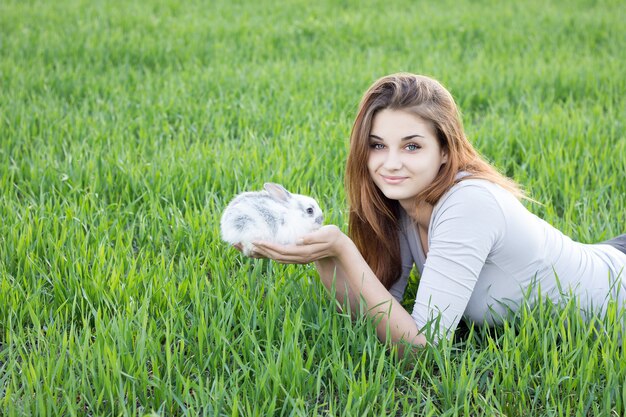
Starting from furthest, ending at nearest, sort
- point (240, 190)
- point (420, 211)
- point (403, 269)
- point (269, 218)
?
point (240, 190) → point (403, 269) → point (420, 211) → point (269, 218)

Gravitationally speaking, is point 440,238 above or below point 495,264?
above

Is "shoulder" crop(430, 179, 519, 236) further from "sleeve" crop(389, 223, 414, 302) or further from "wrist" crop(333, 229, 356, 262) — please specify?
"sleeve" crop(389, 223, 414, 302)

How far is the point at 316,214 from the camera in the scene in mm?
2031

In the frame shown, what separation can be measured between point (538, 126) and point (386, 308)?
2.51 m

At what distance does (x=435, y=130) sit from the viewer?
214cm

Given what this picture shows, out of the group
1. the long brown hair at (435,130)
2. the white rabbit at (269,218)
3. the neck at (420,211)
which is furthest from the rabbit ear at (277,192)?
the neck at (420,211)

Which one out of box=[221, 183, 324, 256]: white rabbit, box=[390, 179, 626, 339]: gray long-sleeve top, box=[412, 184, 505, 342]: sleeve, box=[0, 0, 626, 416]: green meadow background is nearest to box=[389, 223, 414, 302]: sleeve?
box=[390, 179, 626, 339]: gray long-sleeve top

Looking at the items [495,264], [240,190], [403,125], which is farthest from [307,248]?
[240,190]

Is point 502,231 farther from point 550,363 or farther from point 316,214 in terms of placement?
point 316,214

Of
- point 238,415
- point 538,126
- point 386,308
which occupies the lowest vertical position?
point 238,415

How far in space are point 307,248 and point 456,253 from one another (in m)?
0.45

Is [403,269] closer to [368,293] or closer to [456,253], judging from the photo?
[368,293]

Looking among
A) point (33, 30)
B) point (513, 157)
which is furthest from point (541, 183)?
point (33, 30)

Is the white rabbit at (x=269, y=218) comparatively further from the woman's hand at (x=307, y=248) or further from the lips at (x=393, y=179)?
the lips at (x=393, y=179)
